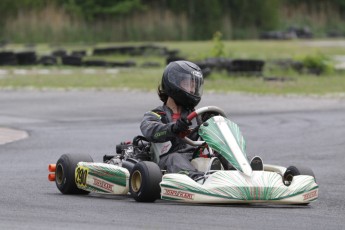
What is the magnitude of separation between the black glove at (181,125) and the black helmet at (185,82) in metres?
0.41

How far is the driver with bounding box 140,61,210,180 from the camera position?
7.83 metres

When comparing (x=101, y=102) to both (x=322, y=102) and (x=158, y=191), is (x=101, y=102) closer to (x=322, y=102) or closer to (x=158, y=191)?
(x=322, y=102)

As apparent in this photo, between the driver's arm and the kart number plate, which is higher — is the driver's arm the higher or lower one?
the higher one

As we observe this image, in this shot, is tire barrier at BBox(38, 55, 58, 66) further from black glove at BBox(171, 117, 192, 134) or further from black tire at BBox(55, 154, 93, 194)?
black glove at BBox(171, 117, 192, 134)

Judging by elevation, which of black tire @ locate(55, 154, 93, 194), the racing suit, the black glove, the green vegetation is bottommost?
the green vegetation

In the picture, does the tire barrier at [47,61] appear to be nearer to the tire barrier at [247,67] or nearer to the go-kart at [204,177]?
the tire barrier at [247,67]

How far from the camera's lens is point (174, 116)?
825 cm

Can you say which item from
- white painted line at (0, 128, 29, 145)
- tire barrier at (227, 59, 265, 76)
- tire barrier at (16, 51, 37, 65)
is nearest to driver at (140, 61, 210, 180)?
white painted line at (0, 128, 29, 145)

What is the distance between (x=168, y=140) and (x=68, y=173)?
0.92 meters

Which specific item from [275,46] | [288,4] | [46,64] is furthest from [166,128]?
[288,4]

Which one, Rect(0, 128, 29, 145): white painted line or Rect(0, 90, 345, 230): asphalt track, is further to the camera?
Rect(0, 128, 29, 145): white painted line

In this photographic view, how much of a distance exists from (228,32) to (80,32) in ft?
23.4

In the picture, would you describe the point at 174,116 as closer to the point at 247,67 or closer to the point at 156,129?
the point at 156,129

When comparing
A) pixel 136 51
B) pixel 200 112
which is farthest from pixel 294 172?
pixel 136 51
